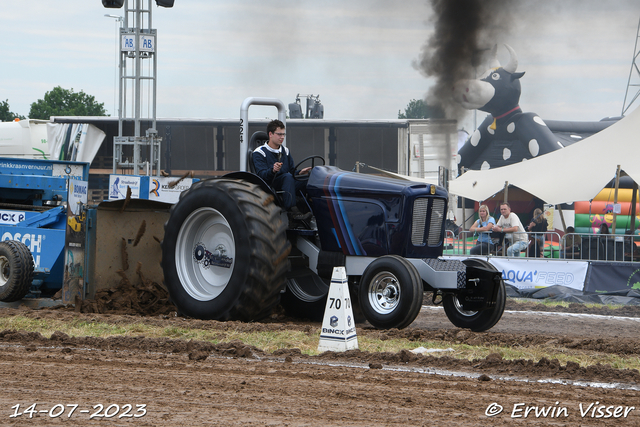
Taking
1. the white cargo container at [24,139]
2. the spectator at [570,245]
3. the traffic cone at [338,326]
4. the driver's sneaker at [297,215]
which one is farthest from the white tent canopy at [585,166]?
the white cargo container at [24,139]

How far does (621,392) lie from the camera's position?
4.18 m

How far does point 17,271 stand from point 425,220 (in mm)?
4792

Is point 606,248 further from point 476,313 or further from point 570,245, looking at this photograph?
point 476,313

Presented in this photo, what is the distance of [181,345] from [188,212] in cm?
211

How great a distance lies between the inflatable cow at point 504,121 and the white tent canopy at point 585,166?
22.2 feet

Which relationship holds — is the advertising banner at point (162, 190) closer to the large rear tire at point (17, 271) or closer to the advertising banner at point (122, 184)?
the advertising banner at point (122, 184)

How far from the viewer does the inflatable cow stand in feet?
75.0

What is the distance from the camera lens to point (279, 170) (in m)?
7.07

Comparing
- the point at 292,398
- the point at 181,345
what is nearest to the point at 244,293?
the point at 181,345

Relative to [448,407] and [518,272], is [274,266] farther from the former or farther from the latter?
[518,272]

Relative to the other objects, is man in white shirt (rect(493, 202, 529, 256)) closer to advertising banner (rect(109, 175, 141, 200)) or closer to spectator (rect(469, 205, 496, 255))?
spectator (rect(469, 205, 496, 255))

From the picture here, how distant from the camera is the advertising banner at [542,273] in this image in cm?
1215

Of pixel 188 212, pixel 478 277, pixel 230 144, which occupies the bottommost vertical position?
pixel 478 277

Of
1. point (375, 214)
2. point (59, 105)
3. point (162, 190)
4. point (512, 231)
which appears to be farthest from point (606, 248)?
point (59, 105)
